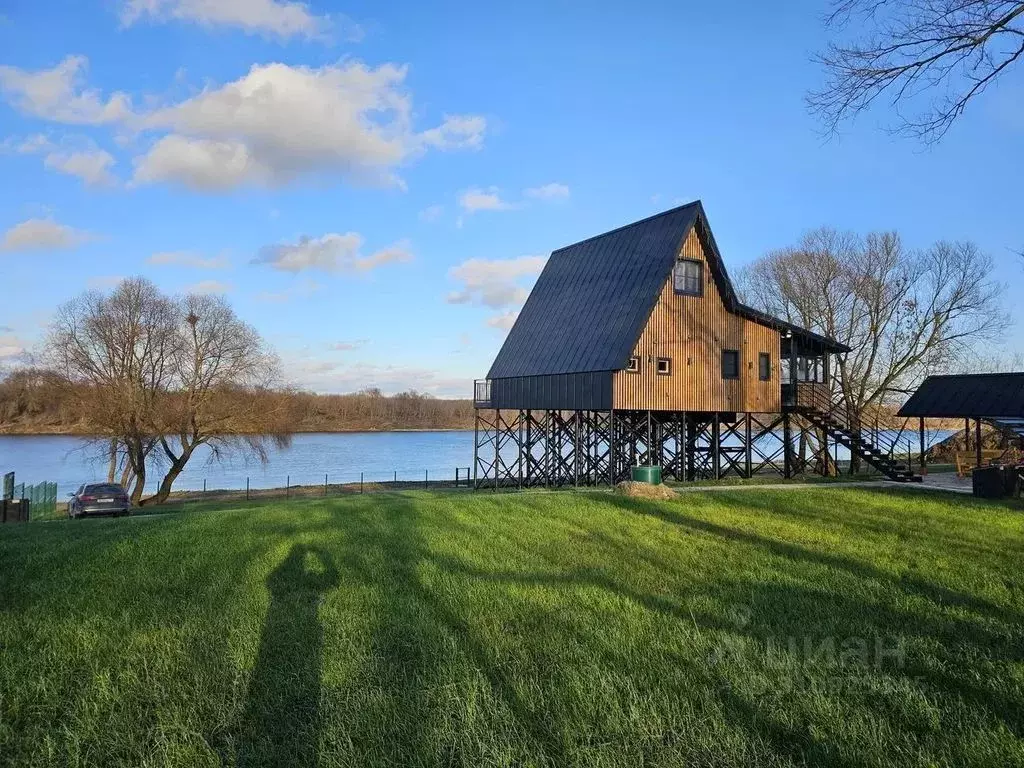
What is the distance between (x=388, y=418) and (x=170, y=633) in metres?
118

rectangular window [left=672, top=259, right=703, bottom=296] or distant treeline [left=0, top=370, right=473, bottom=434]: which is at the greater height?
rectangular window [left=672, top=259, right=703, bottom=296]

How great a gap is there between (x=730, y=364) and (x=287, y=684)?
25.9 metres

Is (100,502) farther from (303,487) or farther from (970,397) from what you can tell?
(970,397)

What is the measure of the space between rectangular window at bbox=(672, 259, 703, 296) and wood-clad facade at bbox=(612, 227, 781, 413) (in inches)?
6.2

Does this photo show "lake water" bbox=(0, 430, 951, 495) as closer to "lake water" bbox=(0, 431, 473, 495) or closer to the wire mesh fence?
"lake water" bbox=(0, 431, 473, 495)

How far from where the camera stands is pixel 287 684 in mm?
4789

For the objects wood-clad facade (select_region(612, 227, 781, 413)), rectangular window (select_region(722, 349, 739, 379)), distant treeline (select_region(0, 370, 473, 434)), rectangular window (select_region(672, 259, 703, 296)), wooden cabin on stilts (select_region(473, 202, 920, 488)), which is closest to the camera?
wood-clad facade (select_region(612, 227, 781, 413))

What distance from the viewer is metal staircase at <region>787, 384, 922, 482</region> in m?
25.9

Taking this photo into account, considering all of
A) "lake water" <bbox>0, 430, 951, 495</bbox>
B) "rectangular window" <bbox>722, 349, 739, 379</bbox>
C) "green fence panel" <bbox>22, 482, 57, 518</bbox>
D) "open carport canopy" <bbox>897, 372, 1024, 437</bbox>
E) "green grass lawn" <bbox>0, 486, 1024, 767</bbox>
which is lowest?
"lake water" <bbox>0, 430, 951, 495</bbox>

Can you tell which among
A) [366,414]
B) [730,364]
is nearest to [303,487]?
[730,364]

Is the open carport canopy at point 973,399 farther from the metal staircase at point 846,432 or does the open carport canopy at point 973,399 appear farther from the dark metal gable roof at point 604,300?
the dark metal gable roof at point 604,300

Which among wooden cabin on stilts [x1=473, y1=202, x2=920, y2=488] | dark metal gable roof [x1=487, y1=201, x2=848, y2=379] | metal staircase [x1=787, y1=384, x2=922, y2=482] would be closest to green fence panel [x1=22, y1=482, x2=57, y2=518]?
wooden cabin on stilts [x1=473, y1=202, x2=920, y2=488]

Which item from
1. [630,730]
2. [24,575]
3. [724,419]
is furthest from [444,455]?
[630,730]

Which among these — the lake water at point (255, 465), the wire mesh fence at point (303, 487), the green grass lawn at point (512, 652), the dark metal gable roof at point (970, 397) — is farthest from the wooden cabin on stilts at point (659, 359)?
the lake water at point (255, 465)
